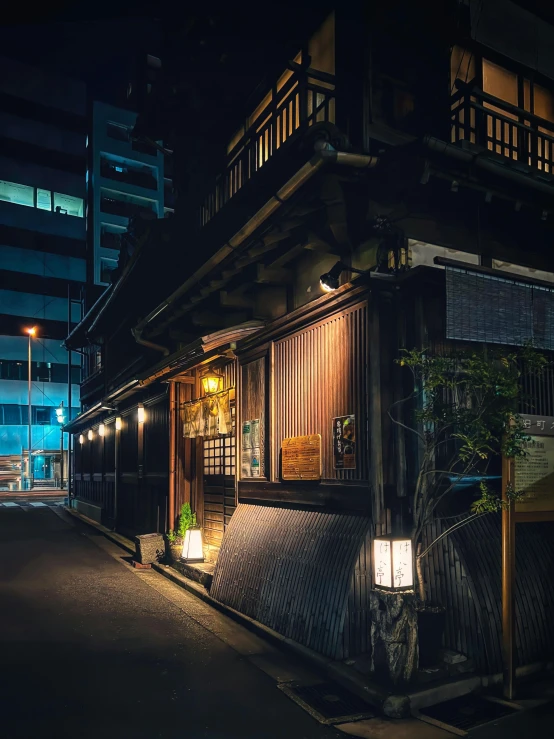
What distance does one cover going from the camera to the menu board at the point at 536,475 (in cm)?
790

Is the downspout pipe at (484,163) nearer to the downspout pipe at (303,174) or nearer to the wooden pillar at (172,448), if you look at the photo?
the downspout pipe at (303,174)

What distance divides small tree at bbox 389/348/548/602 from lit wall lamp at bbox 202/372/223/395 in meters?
7.57

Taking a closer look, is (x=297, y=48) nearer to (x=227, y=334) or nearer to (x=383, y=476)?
(x=227, y=334)

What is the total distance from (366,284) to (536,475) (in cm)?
364

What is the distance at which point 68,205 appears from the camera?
7081 cm

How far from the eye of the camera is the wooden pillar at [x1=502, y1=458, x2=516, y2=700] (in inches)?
290

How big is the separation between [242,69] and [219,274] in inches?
237

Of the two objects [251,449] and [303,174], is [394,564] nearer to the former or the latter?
[303,174]

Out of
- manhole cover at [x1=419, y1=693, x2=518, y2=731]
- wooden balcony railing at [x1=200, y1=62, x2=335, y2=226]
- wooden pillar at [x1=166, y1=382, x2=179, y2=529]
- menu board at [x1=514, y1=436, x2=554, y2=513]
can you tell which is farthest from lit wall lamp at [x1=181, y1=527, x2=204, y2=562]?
menu board at [x1=514, y1=436, x2=554, y2=513]

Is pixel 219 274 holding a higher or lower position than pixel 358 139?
lower

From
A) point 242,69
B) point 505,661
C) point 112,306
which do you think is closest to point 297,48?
point 242,69

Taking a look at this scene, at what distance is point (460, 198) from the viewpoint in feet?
34.0

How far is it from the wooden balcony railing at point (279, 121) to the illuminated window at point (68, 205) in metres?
58.2

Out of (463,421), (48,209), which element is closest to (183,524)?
(463,421)
